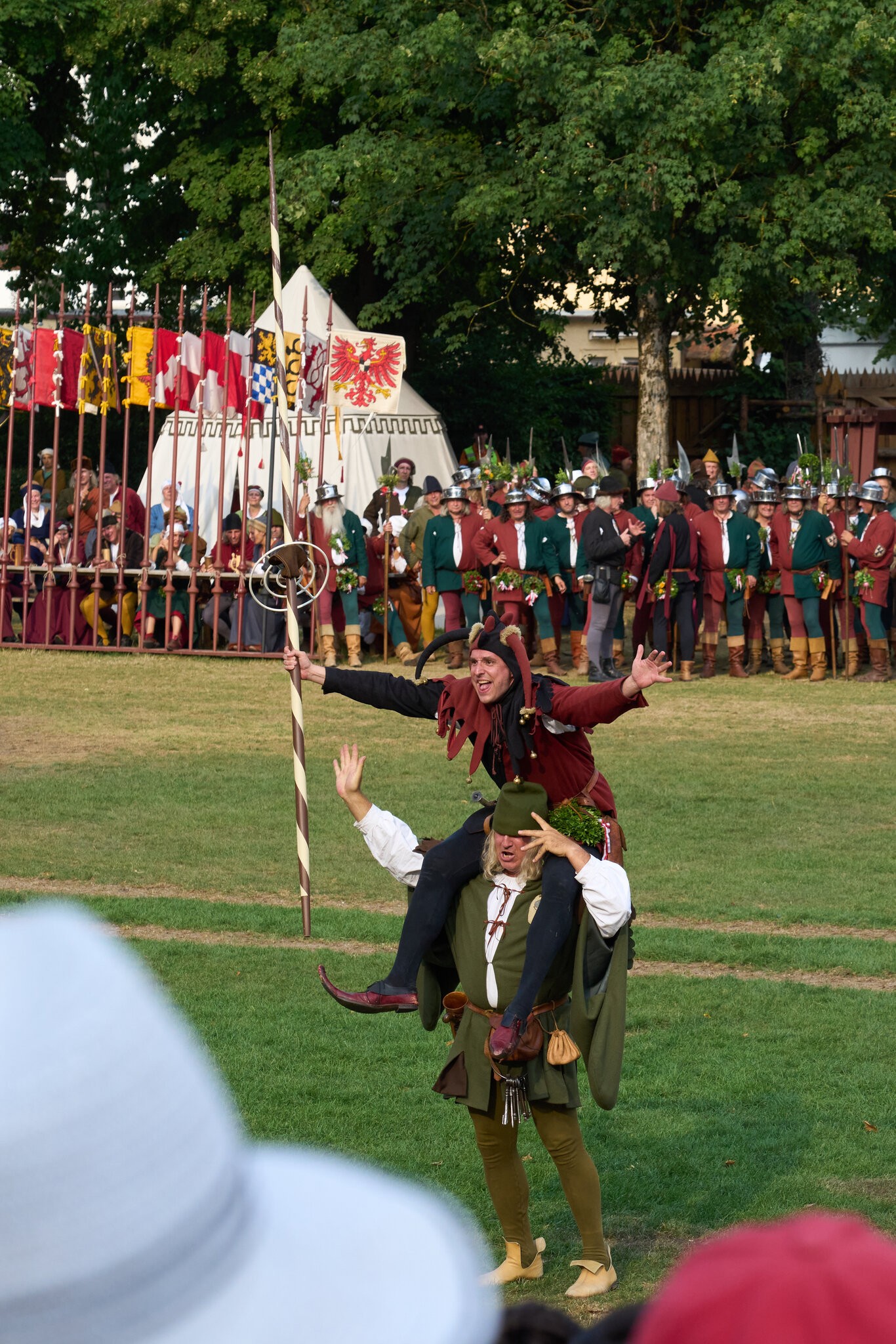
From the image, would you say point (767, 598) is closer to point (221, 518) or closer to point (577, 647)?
point (577, 647)

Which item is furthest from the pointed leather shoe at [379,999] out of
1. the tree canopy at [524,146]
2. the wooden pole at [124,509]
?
the tree canopy at [524,146]

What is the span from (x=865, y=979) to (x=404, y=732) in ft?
27.0

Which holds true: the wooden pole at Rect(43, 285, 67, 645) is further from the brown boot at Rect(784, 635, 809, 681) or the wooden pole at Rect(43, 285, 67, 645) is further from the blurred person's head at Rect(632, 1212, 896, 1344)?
the blurred person's head at Rect(632, 1212, 896, 1344)

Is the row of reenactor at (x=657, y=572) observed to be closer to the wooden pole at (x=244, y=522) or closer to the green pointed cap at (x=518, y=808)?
the wooden pole at (x=244, y=522)

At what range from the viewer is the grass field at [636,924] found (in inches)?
254

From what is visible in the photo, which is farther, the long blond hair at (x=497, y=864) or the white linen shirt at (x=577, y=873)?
the long blond hair at (x=497, y=864)

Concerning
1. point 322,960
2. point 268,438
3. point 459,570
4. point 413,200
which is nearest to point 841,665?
point 459,570

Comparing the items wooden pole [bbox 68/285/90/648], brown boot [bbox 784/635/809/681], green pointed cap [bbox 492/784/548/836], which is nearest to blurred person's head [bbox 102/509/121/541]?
wooden pole [bbox 68/285/90/648]

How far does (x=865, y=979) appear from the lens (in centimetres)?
864

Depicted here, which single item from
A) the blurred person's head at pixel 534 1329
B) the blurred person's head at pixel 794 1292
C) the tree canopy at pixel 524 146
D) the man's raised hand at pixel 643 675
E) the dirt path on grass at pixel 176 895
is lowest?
the dirt path on grass at pixel 176 895

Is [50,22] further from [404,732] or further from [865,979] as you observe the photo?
[865,979]

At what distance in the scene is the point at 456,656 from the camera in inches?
776

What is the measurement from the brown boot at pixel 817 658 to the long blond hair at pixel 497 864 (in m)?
14.4

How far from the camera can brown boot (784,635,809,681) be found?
64.2 ft
